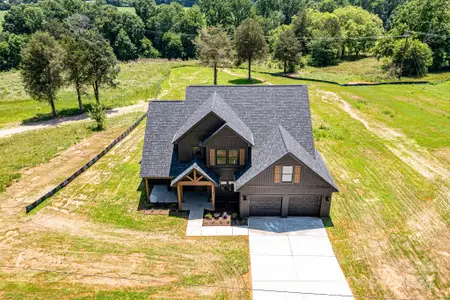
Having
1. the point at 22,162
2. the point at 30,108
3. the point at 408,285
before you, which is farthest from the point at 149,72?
the point at 408,285

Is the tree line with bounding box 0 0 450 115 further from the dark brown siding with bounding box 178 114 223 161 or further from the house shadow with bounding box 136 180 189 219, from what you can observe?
the house shadow with bounding box 136 180 189 219

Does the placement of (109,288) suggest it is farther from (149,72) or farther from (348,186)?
(149,72)

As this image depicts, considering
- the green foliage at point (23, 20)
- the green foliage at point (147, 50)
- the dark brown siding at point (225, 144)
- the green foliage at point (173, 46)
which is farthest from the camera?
the green foliage at point (147, 50)

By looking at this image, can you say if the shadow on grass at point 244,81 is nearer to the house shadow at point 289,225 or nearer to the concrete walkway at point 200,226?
the concrete walkway at point 200,226

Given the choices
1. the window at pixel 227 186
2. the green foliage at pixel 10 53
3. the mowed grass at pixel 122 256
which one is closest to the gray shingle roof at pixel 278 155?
the window at pixel 227 186

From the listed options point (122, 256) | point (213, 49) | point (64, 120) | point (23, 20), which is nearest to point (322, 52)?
point (213, 49)

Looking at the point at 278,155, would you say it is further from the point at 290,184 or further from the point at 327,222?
the point at 327,222

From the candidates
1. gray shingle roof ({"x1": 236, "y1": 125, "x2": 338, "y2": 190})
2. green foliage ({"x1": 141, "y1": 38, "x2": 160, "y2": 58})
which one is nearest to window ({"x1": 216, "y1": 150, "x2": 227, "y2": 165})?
gray shingle roof ({"x1": 236, "y1": 125, "x2": 338, "y2": 190})
